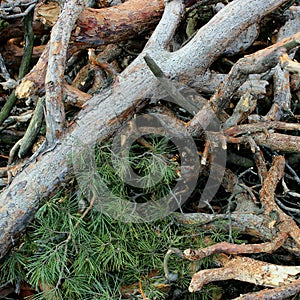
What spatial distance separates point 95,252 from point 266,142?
673 mm

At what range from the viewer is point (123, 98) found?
178cm

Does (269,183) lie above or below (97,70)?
below

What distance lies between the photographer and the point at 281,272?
58.8 inches

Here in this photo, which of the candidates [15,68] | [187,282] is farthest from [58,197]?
[15,68]

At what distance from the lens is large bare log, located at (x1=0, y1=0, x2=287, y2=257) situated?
1643 mm

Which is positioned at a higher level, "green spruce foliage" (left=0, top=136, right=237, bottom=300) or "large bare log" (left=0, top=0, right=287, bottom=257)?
"large bare log" (left=0, top=0, right=287, bottom=257)

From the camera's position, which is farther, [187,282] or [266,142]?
[266,142]

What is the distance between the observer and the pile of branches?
161 cm

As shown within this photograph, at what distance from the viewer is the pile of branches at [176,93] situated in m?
1.61

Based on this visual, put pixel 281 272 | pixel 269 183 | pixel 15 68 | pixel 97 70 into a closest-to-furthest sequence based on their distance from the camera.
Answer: pixel 281 272 < pixel 269 183 < pixel 97 70 < pixel 15 68

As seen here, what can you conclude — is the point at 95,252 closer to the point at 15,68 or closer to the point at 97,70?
the point at 97,70

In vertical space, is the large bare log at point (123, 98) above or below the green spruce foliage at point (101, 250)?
above

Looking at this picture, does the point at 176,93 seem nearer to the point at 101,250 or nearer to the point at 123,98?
the point at 123,98

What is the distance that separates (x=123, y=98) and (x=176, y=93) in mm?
179
